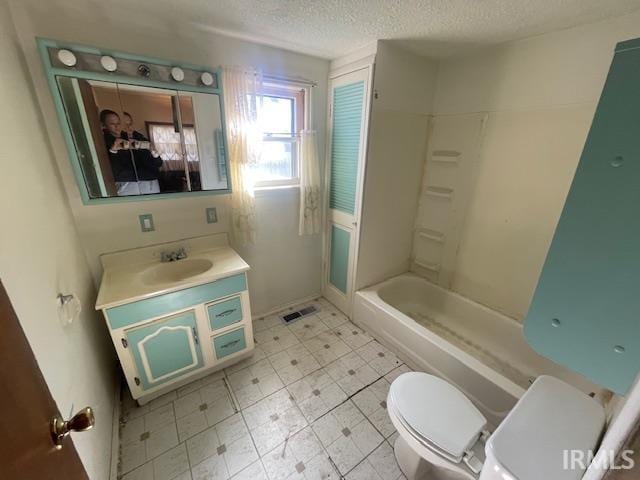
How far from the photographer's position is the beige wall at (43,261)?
0.76 meters

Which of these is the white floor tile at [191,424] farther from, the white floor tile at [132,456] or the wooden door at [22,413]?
the wooden door at [22,413]

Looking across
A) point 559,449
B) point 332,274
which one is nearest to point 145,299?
point 332,274

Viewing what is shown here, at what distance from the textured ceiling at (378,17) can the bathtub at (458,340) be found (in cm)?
186

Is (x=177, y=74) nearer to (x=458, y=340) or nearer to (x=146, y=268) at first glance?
(x=146, y=268)

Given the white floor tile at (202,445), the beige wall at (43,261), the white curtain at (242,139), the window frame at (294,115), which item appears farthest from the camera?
the window frame at (294,115)

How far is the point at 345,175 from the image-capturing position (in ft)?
7.06

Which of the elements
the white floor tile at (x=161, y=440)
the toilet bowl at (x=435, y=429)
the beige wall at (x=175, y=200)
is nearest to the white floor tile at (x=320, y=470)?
the toilet bowl at (x=435, y=429)

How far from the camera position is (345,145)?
208 cm

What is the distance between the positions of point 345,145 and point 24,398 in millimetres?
2072

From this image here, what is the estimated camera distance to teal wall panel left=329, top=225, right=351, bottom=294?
232cm

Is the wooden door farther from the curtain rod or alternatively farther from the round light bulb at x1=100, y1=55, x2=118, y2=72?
the curtain rod

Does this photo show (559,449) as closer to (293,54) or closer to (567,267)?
(567,267)

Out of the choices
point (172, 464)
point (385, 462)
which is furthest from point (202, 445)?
point (385, 462)

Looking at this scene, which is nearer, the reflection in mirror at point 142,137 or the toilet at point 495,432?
the toilet at point 495,432
